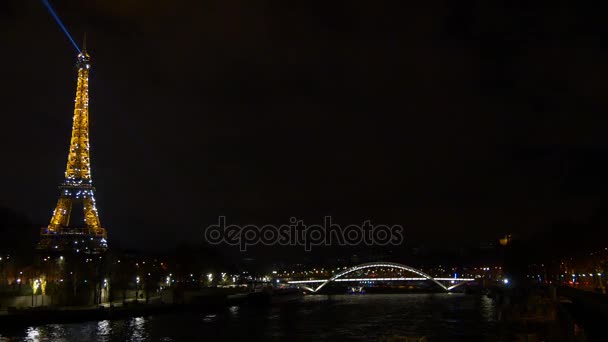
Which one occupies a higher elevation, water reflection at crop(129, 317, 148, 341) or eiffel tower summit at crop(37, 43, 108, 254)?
eiffel tower summit at crop(37, 43, 108, 254)

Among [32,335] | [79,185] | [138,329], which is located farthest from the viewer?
[79,185]

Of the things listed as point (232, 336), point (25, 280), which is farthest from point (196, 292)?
point (232, 336)

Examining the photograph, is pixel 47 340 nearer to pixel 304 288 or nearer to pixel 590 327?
pixel 590 327

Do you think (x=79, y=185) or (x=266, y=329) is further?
(x=79, y=185)

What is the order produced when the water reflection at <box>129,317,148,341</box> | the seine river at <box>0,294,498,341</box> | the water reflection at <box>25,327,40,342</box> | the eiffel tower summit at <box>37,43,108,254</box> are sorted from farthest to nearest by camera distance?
1. the eiffel tower summit at <box>37,43,108,254</box>
2. the seine river at <box>0,294,498,341</box>
3. the water reflection at <box>129,317,148,341</box>
4. the water reflection at <box>25,327,40,342</box>

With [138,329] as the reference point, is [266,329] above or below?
below

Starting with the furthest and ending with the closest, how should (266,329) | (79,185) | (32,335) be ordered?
(79,185) → (266,329) → (32,335)

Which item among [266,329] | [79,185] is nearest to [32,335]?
[266,329]

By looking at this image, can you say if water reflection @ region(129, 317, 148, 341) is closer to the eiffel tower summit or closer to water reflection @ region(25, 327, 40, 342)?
water reflection @ region(25, 327, 40, 342)

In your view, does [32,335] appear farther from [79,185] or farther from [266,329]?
[79,185]

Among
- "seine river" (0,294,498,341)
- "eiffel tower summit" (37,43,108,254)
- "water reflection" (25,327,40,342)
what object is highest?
"eiffel tower summit" (37,43,108,254)

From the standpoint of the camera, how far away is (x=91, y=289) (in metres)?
54.8

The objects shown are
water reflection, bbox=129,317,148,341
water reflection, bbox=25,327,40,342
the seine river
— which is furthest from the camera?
the seine river

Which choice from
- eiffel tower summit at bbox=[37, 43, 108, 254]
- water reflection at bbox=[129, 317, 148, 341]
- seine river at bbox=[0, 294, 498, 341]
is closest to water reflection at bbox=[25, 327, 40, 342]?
seine river at bbox=[0, 294, 498, 341]
